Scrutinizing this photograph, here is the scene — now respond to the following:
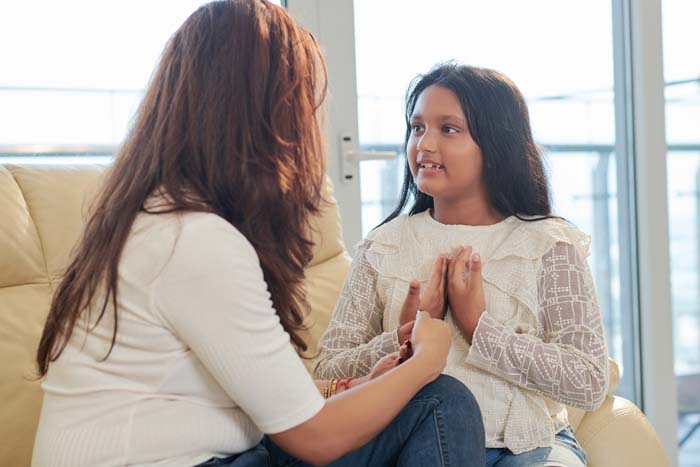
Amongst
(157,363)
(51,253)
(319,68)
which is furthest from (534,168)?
(51,253)

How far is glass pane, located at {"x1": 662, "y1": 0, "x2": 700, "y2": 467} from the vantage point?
3.00 meters

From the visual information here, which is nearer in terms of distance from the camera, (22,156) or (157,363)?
(157,363)

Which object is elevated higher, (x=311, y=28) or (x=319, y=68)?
(x=311, y=28)

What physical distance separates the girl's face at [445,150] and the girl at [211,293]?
0.38m

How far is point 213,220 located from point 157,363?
0.64ft

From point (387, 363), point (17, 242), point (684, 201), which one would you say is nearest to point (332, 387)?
point (387, 363)

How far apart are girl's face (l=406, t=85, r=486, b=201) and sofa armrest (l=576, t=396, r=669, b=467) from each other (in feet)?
1.73

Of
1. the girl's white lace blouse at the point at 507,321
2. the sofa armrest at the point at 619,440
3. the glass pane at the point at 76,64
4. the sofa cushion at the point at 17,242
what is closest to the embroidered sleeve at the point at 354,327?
the girl's white lace blouse at the point at 507,321

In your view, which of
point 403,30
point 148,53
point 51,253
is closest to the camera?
point 51,253

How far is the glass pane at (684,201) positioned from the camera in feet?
9.84

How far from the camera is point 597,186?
9.46ft

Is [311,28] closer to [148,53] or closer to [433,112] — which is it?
[148,53]

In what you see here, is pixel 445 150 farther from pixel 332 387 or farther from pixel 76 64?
pixel 76 64

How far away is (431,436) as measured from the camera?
1222 millimetres
